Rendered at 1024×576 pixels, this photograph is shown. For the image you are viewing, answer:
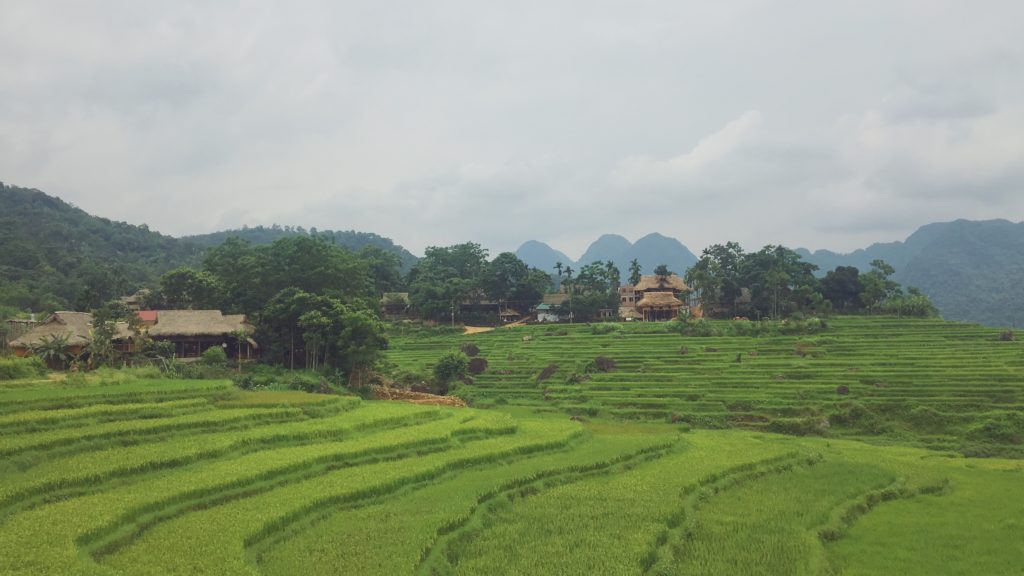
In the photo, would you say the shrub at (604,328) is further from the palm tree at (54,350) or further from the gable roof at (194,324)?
the palm tree at (54,350)

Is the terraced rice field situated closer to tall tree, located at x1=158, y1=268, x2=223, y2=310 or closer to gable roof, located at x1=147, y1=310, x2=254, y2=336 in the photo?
gable roof, located at x1=147, y1=310, x2=254, y2=336

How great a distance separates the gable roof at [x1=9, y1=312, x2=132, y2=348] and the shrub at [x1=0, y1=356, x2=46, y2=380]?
429cm

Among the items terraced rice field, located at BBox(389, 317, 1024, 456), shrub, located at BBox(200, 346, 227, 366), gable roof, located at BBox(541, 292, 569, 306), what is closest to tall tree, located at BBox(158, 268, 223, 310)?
shrub, located at BBox(200, 346, 227, 366)

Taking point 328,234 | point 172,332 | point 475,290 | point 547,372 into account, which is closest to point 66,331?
point 172,332

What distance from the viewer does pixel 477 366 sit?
4550cm

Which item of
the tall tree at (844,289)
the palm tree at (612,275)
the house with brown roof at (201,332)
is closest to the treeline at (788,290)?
the tall tree at (844,289)

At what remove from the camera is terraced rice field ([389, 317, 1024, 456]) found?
95.8 ft

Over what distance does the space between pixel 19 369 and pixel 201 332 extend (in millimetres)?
10900

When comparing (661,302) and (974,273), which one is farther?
(974,273)

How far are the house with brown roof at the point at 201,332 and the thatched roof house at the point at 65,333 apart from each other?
2.06 metres

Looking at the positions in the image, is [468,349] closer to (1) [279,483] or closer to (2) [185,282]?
(2) [185,282]

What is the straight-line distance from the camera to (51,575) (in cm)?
886

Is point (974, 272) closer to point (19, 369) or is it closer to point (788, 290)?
point (788, 290)

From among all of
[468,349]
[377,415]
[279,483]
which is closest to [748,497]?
[279,483]
